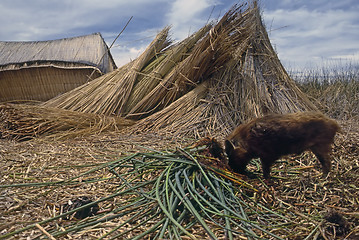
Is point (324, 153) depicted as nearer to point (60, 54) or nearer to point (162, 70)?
point (162, 70)

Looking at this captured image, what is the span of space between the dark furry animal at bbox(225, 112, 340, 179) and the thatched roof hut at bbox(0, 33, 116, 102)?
21.3 ft

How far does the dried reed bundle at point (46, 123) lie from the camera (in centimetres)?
424

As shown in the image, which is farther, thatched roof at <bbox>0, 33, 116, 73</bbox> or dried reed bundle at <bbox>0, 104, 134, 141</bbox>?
thatched roof at <bbox>0, 33, 116, 73</bbox>

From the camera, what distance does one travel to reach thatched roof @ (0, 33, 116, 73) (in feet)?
27.7

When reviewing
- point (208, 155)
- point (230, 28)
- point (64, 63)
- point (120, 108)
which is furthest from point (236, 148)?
point (64, 63)

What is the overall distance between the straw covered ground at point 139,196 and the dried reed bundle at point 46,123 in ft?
3.53

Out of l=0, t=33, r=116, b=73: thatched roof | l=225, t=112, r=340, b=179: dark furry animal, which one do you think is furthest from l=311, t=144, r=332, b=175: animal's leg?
l=0, t=33, r=116, b=73: thatched roof

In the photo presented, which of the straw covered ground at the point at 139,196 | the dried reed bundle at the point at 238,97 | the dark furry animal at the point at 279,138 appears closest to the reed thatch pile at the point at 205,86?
the dried reed bundle at the point at 238,97

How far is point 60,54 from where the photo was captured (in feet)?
28.8

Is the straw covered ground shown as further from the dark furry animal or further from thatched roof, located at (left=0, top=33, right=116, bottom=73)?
thatched roof, located at (left=0, top=33, right=116, bottom=73)

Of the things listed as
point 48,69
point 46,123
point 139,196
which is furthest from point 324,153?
point 48,69

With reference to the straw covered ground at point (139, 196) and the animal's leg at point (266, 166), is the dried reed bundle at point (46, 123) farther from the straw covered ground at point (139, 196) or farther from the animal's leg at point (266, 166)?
the animal's leg at point (266, 166)

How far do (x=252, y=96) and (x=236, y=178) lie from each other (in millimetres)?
2520

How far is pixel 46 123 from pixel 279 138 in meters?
3.48
